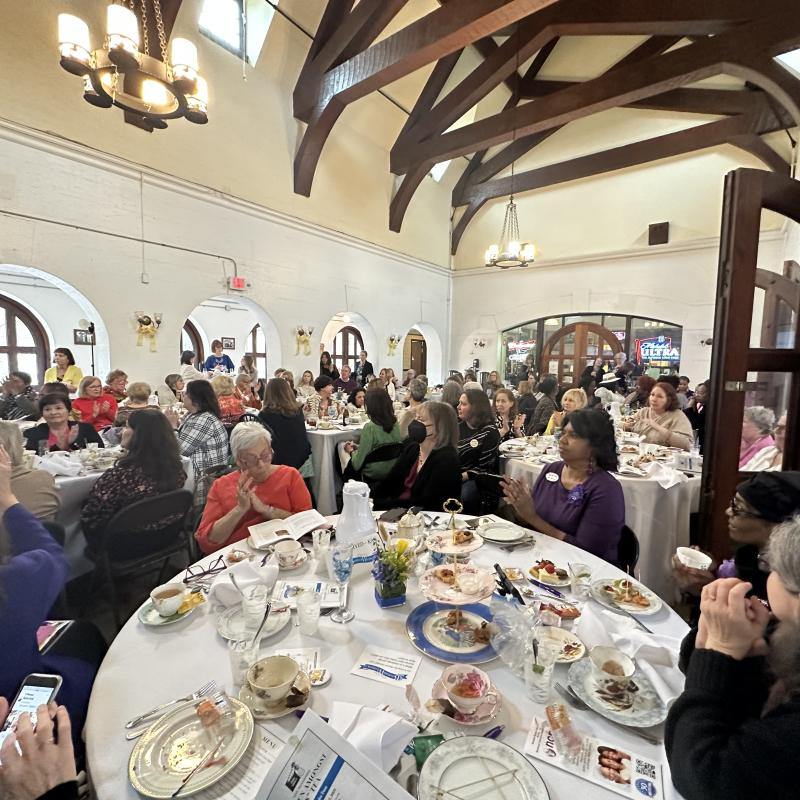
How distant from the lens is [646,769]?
2.84 ft

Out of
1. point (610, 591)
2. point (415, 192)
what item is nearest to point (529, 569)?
point (610, 591)

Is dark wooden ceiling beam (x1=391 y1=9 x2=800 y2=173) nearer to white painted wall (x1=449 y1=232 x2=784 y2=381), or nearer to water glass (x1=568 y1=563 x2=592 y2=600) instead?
white painted wall (x1=449 y1=232 x2=784 y2=381)

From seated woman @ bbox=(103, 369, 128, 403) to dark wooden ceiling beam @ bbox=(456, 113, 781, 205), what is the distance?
31.3 feet

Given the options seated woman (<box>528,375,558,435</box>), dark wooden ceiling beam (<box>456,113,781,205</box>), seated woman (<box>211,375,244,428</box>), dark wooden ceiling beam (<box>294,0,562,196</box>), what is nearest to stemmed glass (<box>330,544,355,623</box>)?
seated woman (<box>211,375,244,428</box>)

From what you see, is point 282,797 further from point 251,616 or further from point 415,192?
point 415,192

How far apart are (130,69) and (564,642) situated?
4668 mm

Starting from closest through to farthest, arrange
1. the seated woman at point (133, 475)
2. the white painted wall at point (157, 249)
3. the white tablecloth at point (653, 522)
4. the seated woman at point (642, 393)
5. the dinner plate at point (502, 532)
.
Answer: the dinner plate at point (502, 532) < the seated woman at point (133, 475) < the white tablecloth at point (653, 522) < the white painted wall at point (157, 249) < the seated woman at point (642, 393)

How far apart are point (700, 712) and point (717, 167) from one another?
37.1 ft

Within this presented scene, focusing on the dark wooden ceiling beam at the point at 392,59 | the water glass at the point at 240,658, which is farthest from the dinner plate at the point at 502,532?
the dark wooden ceiling beam at the point at 392,59

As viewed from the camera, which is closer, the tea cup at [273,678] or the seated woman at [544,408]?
the tea cup at [273,678]

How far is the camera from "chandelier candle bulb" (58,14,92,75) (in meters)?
3.45

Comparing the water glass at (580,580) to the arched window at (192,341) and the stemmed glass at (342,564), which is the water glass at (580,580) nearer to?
the stemmed glass at (342,564)

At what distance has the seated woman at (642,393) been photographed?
6.26 meters

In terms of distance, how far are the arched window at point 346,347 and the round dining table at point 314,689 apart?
1418 centimetres
